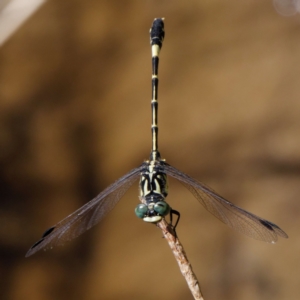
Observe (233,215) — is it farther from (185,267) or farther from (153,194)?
(185,267)

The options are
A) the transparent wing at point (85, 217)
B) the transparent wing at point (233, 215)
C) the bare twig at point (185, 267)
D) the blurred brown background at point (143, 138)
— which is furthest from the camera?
the blurred brown background at point (143, 138)

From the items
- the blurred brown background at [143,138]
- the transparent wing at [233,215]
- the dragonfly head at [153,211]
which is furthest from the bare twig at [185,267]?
the blurred brown background at [143,138]

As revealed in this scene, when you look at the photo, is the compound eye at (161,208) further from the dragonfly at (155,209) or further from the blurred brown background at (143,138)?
the blurred brown background at (143,138)

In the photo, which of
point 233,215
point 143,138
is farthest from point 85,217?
point 143,138

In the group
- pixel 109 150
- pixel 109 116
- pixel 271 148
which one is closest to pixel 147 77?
pixel 109 116

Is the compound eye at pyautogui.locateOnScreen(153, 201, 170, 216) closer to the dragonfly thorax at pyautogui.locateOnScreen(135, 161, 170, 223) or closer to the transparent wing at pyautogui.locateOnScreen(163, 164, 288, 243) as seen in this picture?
the dragonfly thorax at pyautogui.locateOnScreen(135, 161, 170, 223)

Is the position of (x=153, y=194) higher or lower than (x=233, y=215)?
higher
